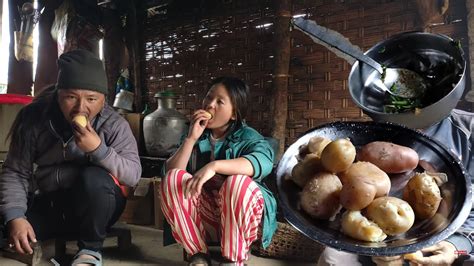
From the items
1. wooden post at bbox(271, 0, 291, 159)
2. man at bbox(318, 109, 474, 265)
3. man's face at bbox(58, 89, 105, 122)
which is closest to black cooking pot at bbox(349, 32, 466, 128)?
man at bbox(318, 109, 474, 265)

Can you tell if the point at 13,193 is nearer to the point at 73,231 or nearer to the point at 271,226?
the point at 73,231

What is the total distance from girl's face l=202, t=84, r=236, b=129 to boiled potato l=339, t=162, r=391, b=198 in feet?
1.64

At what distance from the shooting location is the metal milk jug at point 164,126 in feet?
4.20

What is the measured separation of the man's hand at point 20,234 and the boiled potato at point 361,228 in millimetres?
830

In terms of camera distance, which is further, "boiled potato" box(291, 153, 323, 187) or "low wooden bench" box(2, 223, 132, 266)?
"low wooden bench" box(2, 223, 132, 266)

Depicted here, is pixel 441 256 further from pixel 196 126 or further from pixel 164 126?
pixel 164 126

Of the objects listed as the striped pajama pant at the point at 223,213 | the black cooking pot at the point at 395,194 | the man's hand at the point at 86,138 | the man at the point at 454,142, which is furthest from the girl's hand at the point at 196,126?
the man at the point at 454,142

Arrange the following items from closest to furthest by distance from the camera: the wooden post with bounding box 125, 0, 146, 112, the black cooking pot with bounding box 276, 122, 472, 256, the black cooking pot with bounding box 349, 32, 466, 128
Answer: the black cooking pot with bounding box 276, 122, 472, 256, the black cooking pot with bounding box 349, 32, 466, 128, the wooden post with bounding box 125, 0, 146, 112

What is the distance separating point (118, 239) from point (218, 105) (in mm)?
526

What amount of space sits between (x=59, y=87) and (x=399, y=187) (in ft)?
2.77

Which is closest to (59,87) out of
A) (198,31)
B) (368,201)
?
(198,31)

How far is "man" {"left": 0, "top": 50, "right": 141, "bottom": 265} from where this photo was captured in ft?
3.07

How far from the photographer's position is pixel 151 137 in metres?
1.28

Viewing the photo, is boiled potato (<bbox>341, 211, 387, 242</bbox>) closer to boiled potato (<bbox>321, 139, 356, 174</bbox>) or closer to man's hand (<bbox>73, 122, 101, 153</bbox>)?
boiled potato (<bbox>321, 139, 356, 174</bbox>)
